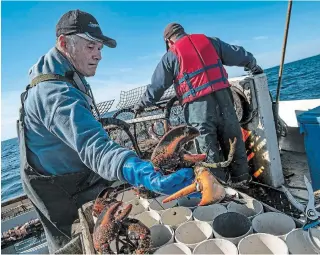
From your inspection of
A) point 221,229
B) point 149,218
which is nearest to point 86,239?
point 149,218

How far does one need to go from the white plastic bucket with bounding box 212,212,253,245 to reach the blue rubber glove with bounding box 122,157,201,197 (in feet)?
2.84

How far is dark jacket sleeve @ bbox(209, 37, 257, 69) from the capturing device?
156 inches

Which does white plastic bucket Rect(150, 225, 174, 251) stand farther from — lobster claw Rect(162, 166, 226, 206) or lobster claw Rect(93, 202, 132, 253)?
lobster claw Rect(162, 166, 226, 206)

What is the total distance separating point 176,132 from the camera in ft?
4.75

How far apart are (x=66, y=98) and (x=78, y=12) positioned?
0.80 meters

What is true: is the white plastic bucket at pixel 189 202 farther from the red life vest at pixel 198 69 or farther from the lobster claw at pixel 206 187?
the red life vest at pixel 198 69

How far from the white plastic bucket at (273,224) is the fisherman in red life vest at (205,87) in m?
1.64

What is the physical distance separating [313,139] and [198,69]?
1.88 m

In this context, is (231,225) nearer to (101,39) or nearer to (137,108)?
(101,39)

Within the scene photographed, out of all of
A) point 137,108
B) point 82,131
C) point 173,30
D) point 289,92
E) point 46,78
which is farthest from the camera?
point 289,92

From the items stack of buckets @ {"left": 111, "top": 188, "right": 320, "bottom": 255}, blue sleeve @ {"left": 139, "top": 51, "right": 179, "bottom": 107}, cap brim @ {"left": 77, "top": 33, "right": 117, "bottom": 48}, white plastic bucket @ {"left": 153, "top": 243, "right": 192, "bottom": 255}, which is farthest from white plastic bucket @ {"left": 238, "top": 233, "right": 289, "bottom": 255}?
blue sleeve @ {"left": 139, "top": 51, "right": 179, "bottom": 107}

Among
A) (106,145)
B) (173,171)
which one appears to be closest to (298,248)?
(173,171)

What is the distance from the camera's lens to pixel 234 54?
4.00 metres

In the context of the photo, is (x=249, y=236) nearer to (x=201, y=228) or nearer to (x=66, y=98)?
(x=201, y=228)
